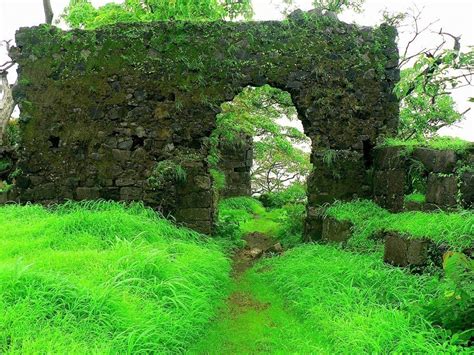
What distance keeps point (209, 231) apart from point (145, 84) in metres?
2.95

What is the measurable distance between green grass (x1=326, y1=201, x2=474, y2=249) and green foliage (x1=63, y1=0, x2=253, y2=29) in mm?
6762

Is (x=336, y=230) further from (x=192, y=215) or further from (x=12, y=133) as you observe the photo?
(x=12, y=133)

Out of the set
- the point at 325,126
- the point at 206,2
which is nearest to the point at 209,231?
the point at 325,126

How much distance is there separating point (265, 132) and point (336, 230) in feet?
36.4

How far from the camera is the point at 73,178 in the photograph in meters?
8.45

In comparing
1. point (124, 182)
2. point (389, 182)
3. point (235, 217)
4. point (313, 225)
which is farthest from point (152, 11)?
point (389, 182)

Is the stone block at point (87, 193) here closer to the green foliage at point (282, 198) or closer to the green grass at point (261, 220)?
the green grass at point (261, 220)

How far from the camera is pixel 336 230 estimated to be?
288 inches

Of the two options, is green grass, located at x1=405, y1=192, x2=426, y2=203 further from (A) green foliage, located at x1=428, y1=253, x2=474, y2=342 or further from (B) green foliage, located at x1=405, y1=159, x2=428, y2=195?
(A) green foliage, located at x1=428, y1=253, x2=474, y2=342

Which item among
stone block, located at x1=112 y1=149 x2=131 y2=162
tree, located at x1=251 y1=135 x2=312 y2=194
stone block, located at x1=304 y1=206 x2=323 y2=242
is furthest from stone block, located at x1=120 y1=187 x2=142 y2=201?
tree, located at x1=251 y1=135 x2=312 y2=194

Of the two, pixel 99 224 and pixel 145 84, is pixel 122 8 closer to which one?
pixel 145 84

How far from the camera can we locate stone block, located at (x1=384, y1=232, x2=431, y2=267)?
16.2 ft

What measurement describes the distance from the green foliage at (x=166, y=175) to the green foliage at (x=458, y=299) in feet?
17.0

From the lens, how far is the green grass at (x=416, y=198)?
253 inches
